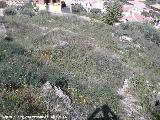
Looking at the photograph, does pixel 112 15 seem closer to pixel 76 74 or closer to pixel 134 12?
pixel 134 12

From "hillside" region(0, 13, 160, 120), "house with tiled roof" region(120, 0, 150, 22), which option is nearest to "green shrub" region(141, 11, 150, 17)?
"house with tiled roof" region(120, 0, 150, 22)

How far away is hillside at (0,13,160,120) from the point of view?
8719 mm

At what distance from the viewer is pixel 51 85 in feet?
32.5

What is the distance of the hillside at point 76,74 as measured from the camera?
28.6 ft

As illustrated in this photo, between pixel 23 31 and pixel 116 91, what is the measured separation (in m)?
8.76

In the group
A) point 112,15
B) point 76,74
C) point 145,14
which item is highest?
point 76,74

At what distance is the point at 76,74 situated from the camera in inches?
506

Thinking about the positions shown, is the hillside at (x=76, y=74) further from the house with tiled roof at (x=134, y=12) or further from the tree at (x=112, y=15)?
the house with tiled roof at (x=134, y=12)

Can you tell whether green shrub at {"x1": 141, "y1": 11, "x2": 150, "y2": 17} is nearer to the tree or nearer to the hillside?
the tree

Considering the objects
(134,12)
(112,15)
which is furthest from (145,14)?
(112,15)

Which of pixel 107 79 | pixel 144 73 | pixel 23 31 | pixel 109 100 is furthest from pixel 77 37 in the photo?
pixel 109 100

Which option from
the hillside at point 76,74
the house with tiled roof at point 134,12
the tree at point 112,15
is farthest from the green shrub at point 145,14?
the hillside at point 76,74

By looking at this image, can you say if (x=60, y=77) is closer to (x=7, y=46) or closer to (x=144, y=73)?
(x=7, y=46)

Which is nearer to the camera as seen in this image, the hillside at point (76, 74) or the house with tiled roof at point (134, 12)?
the hillside at point (76, 74)
